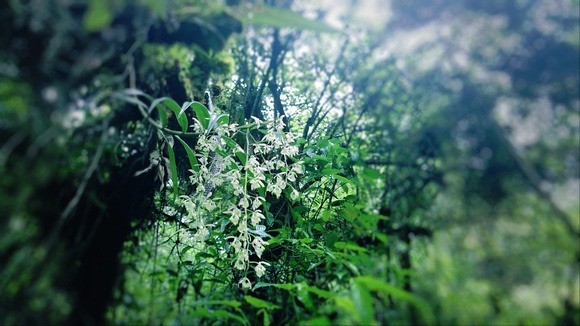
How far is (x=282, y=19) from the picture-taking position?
468 mm

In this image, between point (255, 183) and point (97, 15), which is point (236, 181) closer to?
point (255, 183)

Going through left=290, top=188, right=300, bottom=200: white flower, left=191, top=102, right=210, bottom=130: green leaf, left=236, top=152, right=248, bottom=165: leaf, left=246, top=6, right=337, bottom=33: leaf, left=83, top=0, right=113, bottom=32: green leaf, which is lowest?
left=83, top=0, right=113, bottom=32: green leaf

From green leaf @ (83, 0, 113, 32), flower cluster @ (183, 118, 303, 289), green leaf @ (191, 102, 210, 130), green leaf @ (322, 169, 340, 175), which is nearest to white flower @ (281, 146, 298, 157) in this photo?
flower cluster @ (183, 118, 303, 289)

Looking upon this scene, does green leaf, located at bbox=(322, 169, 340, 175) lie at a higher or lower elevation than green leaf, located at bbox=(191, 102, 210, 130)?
lower

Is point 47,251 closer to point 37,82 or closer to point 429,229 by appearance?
point 37,82

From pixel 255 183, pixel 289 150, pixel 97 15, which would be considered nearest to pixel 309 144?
pixel 289 150

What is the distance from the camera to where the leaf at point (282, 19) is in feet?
1.48

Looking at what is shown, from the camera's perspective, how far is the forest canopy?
384mm

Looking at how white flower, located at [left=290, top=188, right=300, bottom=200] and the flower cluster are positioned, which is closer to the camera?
the flower cluster

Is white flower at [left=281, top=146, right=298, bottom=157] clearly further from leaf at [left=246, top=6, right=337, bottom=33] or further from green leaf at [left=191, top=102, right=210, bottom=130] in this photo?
leaf at [left=246, top=6, right=337, bottom=33]

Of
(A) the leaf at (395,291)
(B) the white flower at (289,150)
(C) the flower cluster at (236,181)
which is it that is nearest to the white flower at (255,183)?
(C) the flower cluster at (236,181)

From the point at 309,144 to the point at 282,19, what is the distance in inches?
25.7

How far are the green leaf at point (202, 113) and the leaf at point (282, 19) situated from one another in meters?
0.37

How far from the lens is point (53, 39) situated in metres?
0.37
